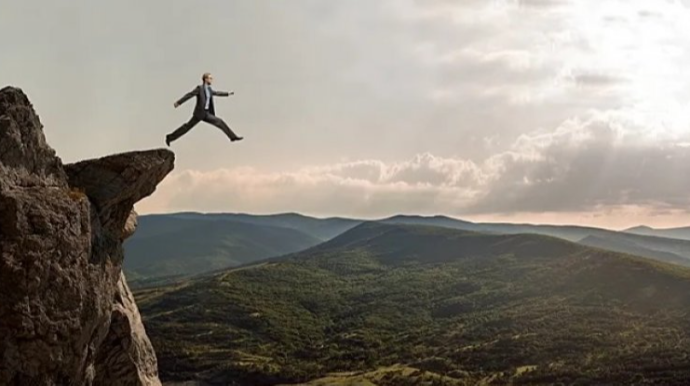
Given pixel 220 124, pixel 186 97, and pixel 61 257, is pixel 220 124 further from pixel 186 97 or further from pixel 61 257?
pixel 61 257

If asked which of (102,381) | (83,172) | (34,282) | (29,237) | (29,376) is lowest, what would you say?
(102,381)

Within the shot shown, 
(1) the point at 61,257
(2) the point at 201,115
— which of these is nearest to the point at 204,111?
(2) the point at 201,115

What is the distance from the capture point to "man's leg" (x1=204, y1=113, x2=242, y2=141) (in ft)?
95.0

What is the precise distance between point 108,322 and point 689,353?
208 meters

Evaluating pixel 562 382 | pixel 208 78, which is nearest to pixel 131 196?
pixel 208 78

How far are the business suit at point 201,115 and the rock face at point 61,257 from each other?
1240 millimetres

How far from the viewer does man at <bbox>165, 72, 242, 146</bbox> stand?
28.0m

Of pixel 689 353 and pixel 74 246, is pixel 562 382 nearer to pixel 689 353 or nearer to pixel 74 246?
pixel 689 353

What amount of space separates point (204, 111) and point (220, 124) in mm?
1218

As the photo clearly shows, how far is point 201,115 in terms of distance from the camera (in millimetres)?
28609

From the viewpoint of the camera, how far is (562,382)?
594 feet

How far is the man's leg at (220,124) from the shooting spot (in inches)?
1141

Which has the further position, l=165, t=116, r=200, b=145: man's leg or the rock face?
l=165, t=116, r=200, b=145: man's leg

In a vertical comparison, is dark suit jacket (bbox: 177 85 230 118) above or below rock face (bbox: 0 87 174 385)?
above
